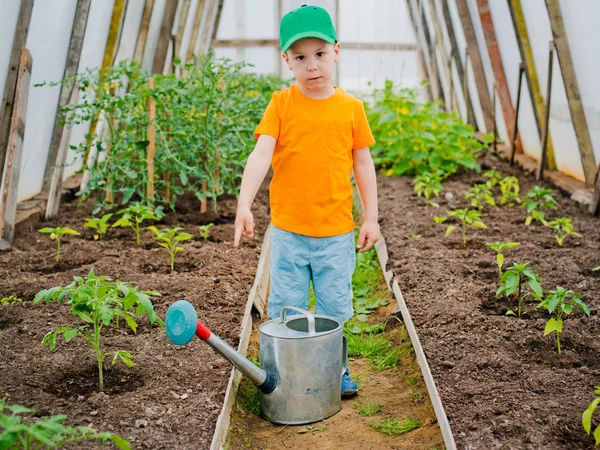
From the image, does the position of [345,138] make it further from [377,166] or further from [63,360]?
[377,166]

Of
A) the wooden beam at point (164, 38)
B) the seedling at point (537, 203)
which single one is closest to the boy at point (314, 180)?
the seedling at point (537, 203)

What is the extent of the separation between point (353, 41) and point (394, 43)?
117cm

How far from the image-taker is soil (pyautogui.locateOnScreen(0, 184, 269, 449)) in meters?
2.27

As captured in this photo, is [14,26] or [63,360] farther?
[14,26]

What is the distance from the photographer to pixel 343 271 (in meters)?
2.74

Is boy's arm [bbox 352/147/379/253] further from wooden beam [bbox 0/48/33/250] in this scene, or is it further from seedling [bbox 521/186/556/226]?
wooden beam [bbox 0/48/33/250]

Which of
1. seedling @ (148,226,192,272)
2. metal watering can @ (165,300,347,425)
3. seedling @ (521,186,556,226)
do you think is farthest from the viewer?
seedling @ (521,186,556,226)

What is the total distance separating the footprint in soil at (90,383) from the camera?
96.4 inches

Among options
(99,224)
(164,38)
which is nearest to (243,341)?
(99,224)

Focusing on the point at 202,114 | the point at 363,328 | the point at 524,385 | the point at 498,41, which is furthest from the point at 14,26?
the point at 498,41

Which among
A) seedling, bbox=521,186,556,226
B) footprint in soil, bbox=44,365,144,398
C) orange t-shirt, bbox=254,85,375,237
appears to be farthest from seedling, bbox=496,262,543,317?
seedling, bbox=521,186,556,226

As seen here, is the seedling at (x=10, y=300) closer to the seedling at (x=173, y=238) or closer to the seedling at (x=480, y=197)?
the seedling at (x=173, y=238)

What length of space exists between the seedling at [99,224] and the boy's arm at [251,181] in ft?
5.46

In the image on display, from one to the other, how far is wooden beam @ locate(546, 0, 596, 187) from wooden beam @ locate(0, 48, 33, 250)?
3.49 metres
